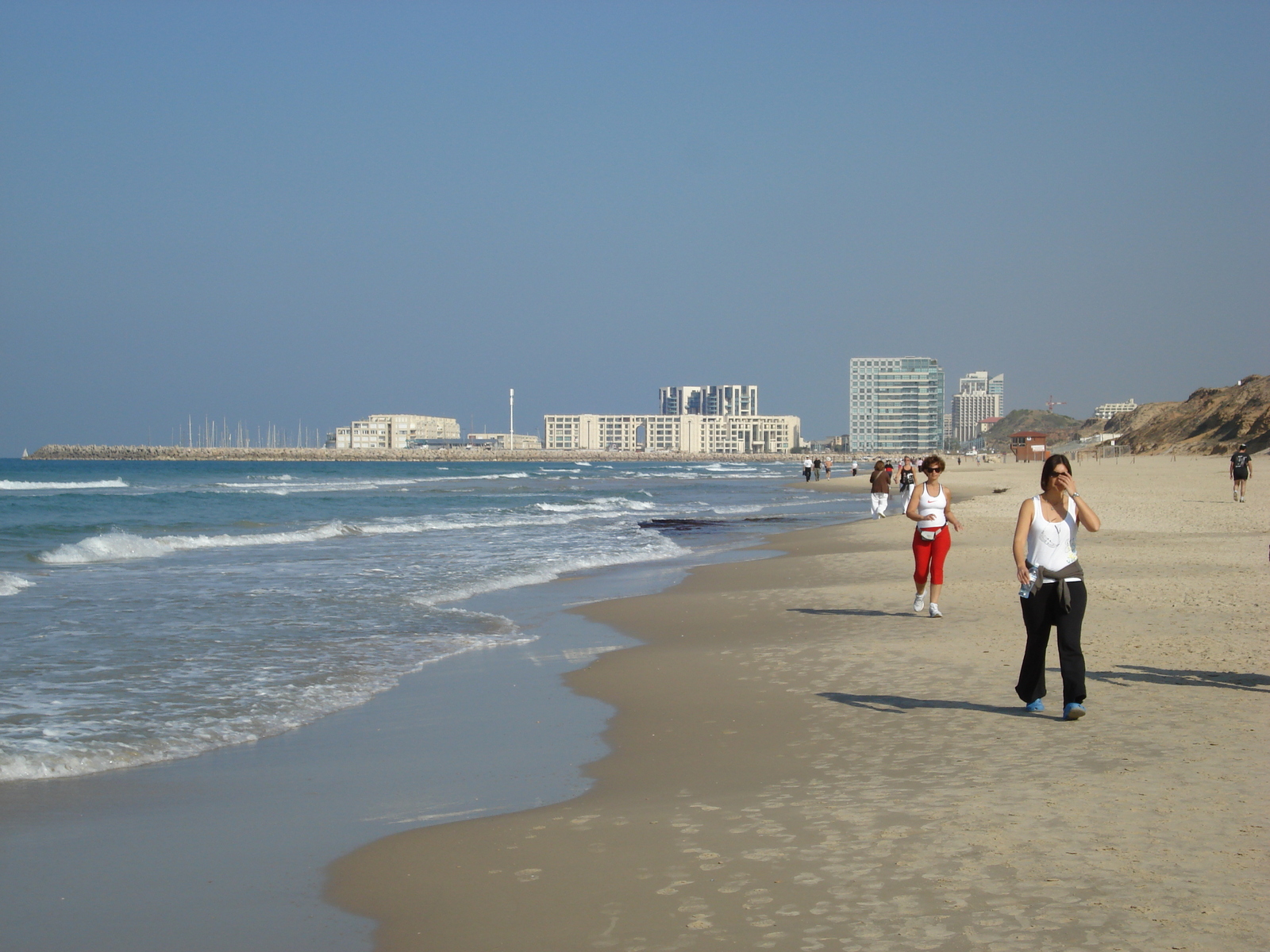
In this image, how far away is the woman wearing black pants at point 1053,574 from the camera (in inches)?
236

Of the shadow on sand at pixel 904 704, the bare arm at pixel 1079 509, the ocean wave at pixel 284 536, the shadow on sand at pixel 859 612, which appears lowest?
the ocean wave at pixel 284 536

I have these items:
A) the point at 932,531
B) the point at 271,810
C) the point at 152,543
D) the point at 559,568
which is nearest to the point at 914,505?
the point at 932,531

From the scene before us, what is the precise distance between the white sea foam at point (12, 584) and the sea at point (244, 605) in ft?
0.14

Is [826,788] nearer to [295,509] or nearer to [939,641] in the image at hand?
[939,641]

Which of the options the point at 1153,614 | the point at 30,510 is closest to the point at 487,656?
the point at 1153,614

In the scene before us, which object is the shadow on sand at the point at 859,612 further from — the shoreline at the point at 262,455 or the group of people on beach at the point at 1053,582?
the shoreline at the point at 262,455

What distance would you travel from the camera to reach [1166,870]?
11.9ft

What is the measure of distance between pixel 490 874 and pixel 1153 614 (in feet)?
25.9

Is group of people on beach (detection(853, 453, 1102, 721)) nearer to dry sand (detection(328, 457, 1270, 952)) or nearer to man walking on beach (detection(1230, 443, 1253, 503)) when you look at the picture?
dry sand (detection(328, 457, 1270, 952))

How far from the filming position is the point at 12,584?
13898mm

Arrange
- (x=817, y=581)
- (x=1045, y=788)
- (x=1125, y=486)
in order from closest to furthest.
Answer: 1. (x=1045, y=788)
2. (x=817, y=581)
3. (x=1125, y=486)

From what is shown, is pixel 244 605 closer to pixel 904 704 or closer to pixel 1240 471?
pixel 904 704

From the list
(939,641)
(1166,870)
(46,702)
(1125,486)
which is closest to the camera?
(1166,870)

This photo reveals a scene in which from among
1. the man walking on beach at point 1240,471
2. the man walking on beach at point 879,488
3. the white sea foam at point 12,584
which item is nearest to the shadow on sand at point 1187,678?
the white sea foam at point 12,584
